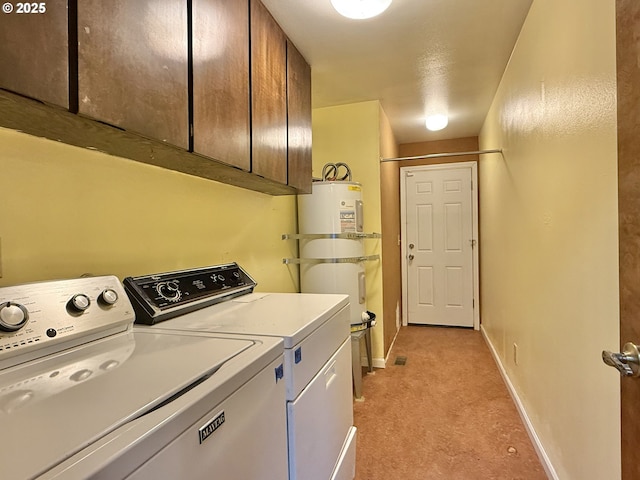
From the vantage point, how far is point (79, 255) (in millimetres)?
1079

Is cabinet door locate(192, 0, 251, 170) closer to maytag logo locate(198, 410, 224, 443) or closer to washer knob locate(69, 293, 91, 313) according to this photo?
washer knob locate(69, 293, 91, 313)

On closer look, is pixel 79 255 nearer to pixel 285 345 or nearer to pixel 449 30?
pixel 285 345

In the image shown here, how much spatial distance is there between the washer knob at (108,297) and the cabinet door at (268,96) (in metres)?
0.75

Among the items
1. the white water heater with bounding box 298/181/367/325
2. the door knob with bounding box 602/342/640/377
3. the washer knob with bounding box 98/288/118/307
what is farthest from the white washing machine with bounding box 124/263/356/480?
the white water heater with bounding box 298/181/367/325

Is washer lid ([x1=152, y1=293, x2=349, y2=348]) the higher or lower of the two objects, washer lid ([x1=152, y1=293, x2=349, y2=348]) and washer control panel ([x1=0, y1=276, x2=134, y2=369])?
the lower

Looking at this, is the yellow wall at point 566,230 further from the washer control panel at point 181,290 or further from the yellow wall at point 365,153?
the washer control panel at point 181,290

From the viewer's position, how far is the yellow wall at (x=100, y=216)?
0.93 meters

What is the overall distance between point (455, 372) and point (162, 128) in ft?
9.33

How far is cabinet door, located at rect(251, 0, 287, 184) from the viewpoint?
1543 millimetres

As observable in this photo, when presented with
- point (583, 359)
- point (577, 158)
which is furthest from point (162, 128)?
point (583, 359)

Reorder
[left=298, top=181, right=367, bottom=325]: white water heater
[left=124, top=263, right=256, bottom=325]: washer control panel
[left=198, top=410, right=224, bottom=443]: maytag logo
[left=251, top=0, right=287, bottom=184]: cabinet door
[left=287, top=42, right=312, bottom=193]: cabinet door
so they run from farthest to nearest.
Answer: [left=298, top=181, right=367, bottom=325]: white water heater
[left=287, top=42, right=312, bottom=193]: cabinet door
[left=251, top=0, right=287, bottom=184]: cabinet door
[left=124, top=263, right=256, bottom=325]: washer control panel
[left=198, top=410, right=224, bottom=443]: maytag logo

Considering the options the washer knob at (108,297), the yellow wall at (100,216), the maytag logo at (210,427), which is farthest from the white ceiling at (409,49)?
the maytag logo at (210,427)

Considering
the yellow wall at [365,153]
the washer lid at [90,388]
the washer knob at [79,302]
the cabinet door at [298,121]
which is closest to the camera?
the washer lid at [90,388]

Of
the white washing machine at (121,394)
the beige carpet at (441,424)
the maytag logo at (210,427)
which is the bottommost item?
Answer: the beige carpet at (441,424)
